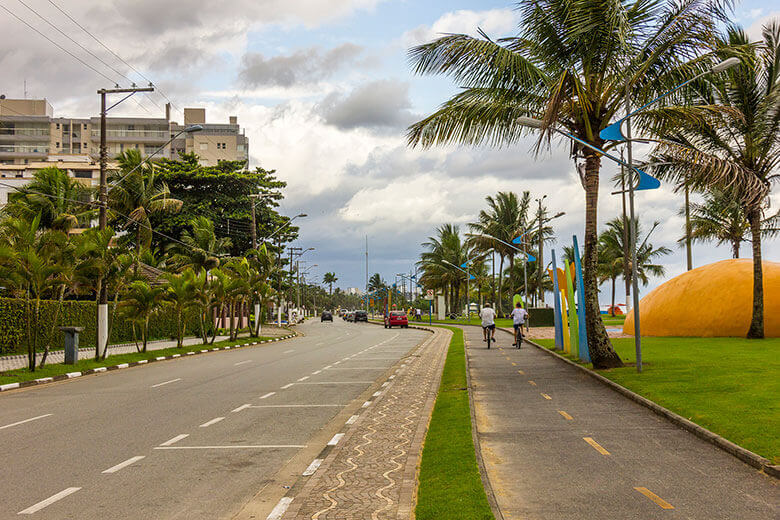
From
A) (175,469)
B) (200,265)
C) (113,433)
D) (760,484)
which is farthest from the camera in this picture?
(200,265)

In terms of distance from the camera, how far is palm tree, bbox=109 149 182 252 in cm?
4725

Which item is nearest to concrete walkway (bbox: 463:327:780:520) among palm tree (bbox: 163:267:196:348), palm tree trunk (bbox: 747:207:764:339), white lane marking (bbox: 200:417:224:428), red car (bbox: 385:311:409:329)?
white lane marking (bbox: 200:417:224:428)

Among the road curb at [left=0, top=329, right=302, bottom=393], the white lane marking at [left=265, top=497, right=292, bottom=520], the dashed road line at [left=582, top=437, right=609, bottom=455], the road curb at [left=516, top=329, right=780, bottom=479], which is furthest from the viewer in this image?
the road curb at [left=0, top=329, right=302, bottom=393]

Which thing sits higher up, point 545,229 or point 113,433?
point 545,229

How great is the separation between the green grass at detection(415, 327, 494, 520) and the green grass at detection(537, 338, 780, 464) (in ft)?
11.0

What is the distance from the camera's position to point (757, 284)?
2581 cm

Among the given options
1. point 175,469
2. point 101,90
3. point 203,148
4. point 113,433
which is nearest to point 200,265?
point 101,90

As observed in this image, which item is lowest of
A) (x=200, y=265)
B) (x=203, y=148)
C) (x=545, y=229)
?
(x=200, y=265)

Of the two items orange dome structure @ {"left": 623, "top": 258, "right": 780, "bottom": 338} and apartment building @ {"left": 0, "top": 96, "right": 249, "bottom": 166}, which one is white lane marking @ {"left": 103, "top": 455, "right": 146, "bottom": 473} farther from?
apartment building @ {"left": 0, "top": 96, "right": 249, "bottom": 166}

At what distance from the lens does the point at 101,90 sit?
2508 cm

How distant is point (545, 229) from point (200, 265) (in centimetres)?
3145

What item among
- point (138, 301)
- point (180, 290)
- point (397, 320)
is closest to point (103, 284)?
point (138, 301)

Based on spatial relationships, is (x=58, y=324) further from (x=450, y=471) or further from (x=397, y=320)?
(x=397, y=320)

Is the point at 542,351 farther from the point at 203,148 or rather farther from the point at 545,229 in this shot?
the point at 203,148
